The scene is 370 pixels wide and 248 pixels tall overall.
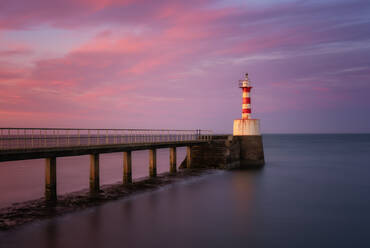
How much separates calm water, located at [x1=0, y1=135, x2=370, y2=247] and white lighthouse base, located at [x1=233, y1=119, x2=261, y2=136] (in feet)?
24.1

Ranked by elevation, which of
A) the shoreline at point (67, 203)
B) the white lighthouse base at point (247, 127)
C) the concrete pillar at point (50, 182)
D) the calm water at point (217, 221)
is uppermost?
the white lighthouse base at point (247, 127)

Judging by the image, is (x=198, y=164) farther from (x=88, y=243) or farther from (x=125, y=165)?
(x=88, y=243)

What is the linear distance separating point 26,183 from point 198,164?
11.1 metres

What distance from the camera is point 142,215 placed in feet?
39.8

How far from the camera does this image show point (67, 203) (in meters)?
13.0

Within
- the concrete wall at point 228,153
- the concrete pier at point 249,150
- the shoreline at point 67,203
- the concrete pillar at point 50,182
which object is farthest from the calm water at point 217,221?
the concrete pier at point 249,150

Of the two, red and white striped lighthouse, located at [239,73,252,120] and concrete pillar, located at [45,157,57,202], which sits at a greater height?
red and white striped lighthouse, located at [239,73,252,120]

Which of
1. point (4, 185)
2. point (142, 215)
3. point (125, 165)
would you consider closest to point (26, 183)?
point (4, 185)

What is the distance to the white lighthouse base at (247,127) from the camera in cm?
2488

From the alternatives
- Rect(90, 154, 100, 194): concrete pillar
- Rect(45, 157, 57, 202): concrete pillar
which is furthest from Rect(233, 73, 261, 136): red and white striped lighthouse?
Rect(45, 157, 57, 202): concrete pillar

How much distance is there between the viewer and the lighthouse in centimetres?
2491

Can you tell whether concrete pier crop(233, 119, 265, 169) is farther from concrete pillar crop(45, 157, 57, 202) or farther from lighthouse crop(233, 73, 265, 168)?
concrete pillar crop(45, 157, 57, 202)

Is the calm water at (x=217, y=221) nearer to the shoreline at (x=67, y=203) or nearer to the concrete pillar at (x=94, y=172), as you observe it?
the shoreline at (x=67, y=203)

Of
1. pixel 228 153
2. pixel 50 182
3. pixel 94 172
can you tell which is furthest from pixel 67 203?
pixel 228 153
